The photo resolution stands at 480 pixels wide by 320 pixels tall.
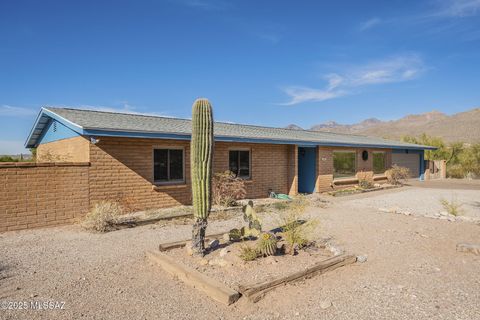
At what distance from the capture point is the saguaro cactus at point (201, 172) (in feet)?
19.4

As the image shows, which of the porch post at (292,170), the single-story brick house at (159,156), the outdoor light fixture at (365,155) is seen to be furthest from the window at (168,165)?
the outdoor light fixture at (365,155)

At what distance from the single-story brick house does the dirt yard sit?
2.60 meters

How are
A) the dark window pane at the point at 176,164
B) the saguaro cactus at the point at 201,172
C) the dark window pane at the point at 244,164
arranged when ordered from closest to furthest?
the saguaro cactus at the point at 201,172 → the dark window pane at the point at 176,164 → the dark window pane at the point at 244,164

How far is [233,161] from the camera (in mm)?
13430

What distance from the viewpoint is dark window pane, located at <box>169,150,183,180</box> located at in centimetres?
1164

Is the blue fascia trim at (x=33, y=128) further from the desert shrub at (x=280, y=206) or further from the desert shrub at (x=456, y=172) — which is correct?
the desert shrub at (x=456, y=172)

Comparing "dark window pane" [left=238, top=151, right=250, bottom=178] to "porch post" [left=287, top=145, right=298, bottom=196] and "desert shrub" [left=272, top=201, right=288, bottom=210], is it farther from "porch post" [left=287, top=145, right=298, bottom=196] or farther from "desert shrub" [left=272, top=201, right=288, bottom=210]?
"porch post" [left=287, top=145, right=298, bottom=196]

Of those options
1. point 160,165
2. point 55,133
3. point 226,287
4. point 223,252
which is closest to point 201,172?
point 223,252

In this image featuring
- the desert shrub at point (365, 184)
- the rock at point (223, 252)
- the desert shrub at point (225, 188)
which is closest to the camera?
the rock at point (223, 252)

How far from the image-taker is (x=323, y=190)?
1634 centimetres

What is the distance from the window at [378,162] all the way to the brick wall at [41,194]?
1698cm

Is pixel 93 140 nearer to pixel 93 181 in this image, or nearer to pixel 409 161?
pixel 93 181

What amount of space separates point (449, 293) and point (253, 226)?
325 centimetres

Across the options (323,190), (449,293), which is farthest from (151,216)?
(323,190)
